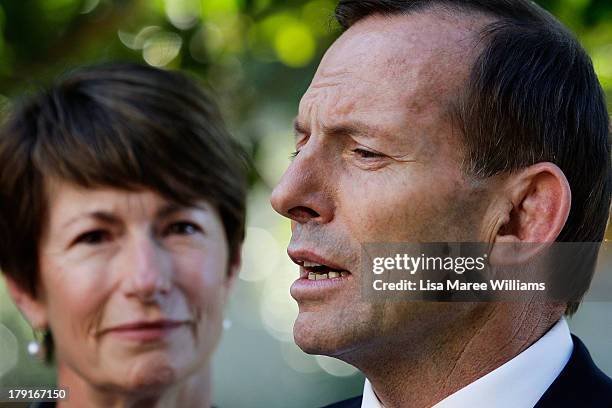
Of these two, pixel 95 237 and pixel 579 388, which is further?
pixel 95 237

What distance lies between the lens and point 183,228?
6.31ft

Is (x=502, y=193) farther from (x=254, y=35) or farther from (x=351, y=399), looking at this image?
(x=254, y=35)

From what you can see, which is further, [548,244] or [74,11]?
[74,11]

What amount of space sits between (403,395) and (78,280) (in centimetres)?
70

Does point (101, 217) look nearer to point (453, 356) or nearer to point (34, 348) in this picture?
point (34, 348)

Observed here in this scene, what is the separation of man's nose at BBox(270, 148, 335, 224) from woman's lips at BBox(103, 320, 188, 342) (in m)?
0.39

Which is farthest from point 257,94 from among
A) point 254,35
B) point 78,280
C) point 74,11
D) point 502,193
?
point 502,193

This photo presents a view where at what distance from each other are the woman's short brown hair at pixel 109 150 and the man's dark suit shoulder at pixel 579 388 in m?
0.74

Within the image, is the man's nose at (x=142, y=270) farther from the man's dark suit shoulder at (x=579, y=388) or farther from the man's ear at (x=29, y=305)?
the man's dark suit shoulder at (x=579, y=388)

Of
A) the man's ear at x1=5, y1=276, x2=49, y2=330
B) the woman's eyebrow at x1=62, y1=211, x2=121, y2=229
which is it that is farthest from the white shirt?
the man's ear at x1=5, y1=276, x2=49, y2=330

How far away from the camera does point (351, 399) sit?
206 centimetres

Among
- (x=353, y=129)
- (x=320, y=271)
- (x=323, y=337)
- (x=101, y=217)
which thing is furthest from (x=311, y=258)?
(x=101, y=217)

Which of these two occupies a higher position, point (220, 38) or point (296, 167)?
point (220, 38)

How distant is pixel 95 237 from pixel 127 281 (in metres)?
0.11
